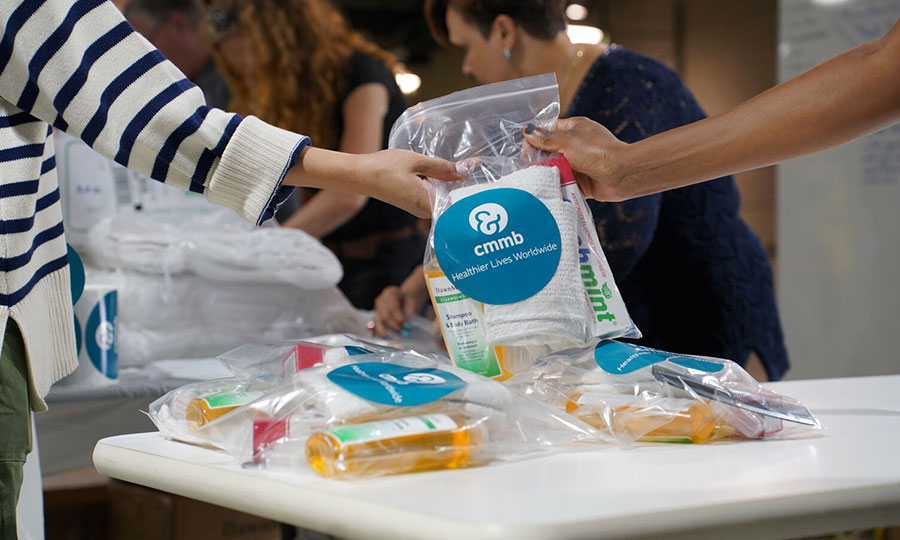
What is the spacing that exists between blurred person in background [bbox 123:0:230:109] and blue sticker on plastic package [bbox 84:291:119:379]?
1.10 m

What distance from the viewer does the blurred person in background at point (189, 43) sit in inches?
92.5

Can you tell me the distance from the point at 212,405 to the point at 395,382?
0.19 m

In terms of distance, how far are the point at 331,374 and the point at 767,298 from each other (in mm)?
1098

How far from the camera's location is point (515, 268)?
30.2 inches

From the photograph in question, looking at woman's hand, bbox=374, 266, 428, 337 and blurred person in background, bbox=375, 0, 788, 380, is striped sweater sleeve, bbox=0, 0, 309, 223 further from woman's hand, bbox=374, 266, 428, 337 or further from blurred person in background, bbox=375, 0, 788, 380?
woman's hand, bbox=374, 266, 428, 337

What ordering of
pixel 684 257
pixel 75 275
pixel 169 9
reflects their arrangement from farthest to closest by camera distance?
pixel 169 9, pixel 684 257, pixel 75 275

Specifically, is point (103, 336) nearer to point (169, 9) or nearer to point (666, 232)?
point (666, 232)

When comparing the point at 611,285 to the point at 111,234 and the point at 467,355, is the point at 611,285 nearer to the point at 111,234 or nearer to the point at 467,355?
the point at 467,355

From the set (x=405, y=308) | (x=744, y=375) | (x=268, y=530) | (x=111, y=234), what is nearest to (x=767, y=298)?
(x=405, y=308)

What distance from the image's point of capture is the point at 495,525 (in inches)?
16.8

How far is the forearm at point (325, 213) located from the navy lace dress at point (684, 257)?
32.1 inches

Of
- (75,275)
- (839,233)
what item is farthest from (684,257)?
(839,233)

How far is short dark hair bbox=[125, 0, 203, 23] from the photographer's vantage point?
244 cm

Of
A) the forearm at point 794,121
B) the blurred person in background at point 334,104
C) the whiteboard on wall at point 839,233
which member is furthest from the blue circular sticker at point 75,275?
the whiteboard on wall at point 839,233
